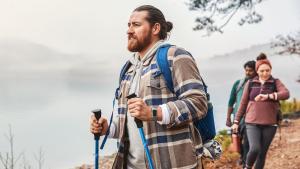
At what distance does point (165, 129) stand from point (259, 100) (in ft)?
→ 10.6

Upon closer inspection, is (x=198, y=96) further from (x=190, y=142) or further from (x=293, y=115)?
(x=293, y=115)

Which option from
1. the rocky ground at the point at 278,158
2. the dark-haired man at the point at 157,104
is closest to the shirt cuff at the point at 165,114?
the dark-haired man at the point at 157,104

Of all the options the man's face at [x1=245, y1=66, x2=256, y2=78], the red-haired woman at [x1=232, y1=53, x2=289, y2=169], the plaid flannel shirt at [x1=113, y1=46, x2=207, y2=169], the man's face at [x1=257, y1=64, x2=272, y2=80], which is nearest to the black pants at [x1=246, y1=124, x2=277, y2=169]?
the red-haired woman at [x1=232, y1=53, x2=289, y2=169]

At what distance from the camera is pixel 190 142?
8.30 feet

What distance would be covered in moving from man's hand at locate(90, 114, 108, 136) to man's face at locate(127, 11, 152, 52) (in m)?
0.46

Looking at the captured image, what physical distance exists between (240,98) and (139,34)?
4.10 meters

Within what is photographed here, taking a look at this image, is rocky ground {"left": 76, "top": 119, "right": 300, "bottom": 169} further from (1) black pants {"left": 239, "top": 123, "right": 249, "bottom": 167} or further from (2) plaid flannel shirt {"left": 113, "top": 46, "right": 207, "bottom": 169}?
(2) plaid flannel shirt {"left": 113, "top": 46, "right": 207, "bottom": 169}

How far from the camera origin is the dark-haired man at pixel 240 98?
6316 millimetres

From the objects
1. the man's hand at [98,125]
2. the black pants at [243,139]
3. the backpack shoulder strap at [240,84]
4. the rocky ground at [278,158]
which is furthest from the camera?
the rocky ground at [278,158]

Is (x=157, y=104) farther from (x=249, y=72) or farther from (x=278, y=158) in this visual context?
(x=278, y=158)

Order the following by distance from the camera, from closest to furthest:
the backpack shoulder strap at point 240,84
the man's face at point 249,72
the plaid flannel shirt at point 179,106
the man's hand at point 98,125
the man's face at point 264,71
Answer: the plaid flannel shirt at point 179,106
the man's hand at point 98,125
the man's face at point 264,71
the man's face at point 249,72
the backpack shoulder strap at point 240,84

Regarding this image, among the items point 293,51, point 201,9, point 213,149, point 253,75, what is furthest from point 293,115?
point 213,149

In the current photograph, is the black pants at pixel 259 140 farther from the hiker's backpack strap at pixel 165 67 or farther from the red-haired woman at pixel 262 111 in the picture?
the hiker's backpack strap at pixel 165 67

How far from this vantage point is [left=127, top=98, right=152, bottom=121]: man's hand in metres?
2.32
